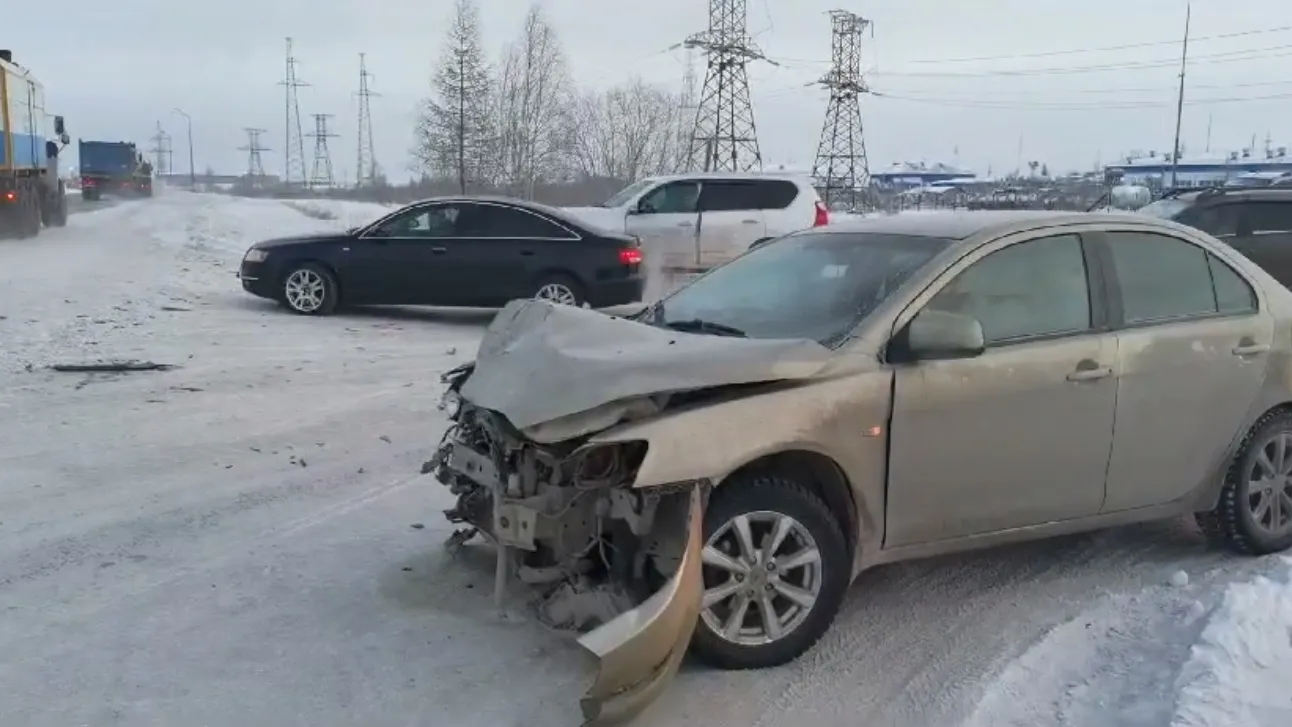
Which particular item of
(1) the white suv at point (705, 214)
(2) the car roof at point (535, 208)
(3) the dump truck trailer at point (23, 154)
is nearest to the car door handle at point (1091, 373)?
(2) the car roof at point (535, 208)

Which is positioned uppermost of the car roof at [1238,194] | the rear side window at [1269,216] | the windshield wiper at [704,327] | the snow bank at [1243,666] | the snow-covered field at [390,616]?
the car roof at [1238,194]

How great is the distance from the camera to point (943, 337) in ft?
14.8

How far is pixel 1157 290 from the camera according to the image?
17.7ft

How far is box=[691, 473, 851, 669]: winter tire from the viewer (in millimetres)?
4160

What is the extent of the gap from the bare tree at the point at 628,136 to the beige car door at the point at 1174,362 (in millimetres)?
49379

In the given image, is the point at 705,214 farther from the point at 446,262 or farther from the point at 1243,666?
the point at 1243,666

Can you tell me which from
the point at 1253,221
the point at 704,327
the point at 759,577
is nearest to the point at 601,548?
the point at 759,577

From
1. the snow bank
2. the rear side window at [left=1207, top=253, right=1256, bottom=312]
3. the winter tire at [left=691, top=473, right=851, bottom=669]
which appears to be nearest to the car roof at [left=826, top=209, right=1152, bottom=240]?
the rear side window at [left=1207, top=253, right=1256, bottom=312]

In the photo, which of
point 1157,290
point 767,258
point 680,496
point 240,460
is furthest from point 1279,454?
point 240,460

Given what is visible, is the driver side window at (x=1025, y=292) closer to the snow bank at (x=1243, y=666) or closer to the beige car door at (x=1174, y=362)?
the beige car door at (x=1174, y=362)

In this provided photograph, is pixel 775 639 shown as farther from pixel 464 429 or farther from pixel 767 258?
pixel 767 258

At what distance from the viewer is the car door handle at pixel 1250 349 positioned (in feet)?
18.0

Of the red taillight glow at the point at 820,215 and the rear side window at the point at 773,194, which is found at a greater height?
the rear side window at the point at 773,194

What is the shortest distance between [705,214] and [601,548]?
501 inches
